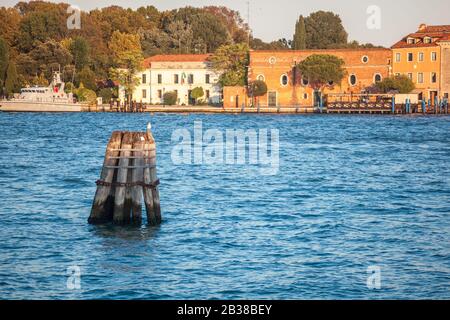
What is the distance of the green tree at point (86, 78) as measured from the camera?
341ft

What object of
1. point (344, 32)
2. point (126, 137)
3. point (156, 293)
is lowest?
point (156, 293)

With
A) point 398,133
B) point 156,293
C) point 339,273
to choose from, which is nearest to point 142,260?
point 156,293

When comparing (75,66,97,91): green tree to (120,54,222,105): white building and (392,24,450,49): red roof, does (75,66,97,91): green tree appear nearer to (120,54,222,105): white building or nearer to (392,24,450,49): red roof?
(120,54,222,105): white building

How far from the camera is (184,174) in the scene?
3506 centimetres

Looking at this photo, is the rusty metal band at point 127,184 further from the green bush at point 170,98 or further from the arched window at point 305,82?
the green bush at point 170,98

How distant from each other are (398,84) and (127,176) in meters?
73.8

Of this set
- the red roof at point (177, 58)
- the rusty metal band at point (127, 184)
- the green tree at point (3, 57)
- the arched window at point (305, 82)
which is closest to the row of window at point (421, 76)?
the arched window at point (305, 82)

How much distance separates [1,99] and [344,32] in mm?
53100

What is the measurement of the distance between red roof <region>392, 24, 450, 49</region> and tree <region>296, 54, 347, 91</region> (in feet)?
18.5

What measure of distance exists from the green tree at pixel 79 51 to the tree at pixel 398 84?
107 feet

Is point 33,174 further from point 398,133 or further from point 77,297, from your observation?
point 398,133

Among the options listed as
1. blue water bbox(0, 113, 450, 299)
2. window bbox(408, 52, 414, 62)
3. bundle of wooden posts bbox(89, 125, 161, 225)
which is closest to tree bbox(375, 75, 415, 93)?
window bbox(408, 52, 414, 62)

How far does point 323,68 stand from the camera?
305 ft

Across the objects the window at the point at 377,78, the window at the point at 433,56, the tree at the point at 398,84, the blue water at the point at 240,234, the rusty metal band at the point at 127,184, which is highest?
the window at the point at 433,56
